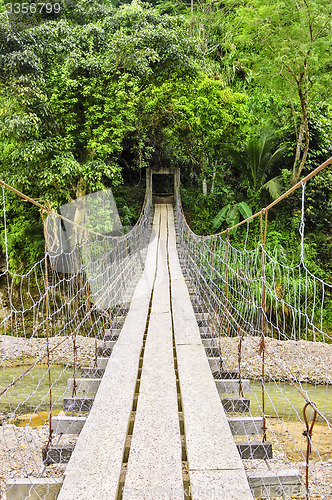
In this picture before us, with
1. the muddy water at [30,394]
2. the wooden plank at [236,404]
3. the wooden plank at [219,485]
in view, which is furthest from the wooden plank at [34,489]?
the muddy water at [30,394]

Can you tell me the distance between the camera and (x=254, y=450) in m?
1.48

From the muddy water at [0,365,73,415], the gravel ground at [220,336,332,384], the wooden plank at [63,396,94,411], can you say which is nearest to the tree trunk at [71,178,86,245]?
the muddy water at [0,365,73,415]

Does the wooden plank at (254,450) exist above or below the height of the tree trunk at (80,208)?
below

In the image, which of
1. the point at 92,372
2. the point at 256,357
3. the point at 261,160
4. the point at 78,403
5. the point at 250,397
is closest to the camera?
the point at 78,403

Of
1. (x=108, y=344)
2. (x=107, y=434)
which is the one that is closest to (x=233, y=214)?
(x=108, y=344)

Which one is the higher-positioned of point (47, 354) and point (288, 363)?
point (47, 354)

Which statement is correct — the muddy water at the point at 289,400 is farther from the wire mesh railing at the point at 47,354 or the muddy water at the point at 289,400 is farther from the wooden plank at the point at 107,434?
the wire mesh railing at the point at 47,354

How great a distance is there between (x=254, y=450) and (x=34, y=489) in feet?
2.78

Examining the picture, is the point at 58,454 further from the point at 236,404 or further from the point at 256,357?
the point at 256,357

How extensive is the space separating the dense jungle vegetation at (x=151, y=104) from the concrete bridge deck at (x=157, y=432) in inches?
140

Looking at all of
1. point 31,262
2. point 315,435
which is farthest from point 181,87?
point 315,435

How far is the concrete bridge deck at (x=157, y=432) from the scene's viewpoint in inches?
47.1

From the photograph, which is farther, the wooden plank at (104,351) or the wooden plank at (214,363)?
the wooden plank at (104,351)

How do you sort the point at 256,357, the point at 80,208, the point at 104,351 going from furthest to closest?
the point at 80,208, the point at 256,357, the point at 104,351
